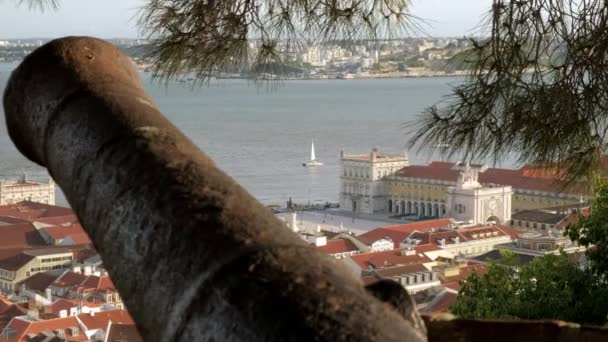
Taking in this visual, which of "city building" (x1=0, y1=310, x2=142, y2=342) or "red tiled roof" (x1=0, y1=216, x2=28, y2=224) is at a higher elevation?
"city building" (x1=0, y1=310, x2=142, y2=342)

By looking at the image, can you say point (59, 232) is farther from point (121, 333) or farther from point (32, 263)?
point (121, 333)

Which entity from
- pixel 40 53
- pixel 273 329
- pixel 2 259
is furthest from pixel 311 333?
pixel 2 259

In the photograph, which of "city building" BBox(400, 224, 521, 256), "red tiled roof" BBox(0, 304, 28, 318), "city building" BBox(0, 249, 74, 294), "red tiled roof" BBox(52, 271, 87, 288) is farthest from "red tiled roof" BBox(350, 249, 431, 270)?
"city building" BBox(0, 249, 74, 294)

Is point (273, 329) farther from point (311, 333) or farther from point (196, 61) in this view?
point (196, 61)

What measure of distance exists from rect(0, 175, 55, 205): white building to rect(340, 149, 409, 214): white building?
9160mm

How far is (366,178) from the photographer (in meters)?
37.2

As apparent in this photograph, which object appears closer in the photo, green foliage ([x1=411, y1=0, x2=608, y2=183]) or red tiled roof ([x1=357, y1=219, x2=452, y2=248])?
green foliage ([x1=411, y1=0, x2=608, y2=183])

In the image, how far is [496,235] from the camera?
26.4 m

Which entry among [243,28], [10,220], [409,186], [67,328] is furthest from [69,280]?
[409,186]

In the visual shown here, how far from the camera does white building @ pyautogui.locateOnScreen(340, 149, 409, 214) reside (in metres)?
35.2

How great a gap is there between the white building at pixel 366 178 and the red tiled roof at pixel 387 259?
44.0 ft

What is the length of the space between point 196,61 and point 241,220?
1.68 m

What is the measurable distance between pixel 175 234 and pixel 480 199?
108 ft

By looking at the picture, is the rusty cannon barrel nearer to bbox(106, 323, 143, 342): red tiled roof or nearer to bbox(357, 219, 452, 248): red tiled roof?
bbox(106, 323, 143, 342): red tiled roof
